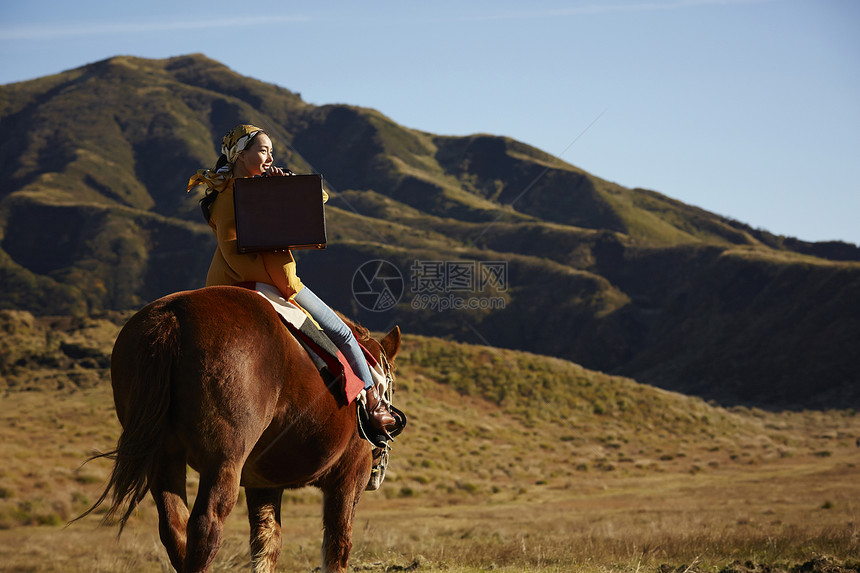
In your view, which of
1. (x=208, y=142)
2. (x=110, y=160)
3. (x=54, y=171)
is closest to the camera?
(x=54, y=171)

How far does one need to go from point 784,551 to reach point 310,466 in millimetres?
6972

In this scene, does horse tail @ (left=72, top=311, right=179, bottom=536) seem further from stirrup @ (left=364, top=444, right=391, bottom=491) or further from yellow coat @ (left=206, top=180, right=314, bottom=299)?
stirrup @ (left=364, top=444, right=391, bottom=491)

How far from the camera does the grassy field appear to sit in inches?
379

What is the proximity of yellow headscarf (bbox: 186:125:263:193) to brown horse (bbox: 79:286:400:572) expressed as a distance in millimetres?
918

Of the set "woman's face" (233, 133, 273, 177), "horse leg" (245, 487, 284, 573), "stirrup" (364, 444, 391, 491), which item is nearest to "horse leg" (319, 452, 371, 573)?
"horse leg" (245, 487, 284, 573)

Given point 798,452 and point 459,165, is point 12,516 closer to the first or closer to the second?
point 798,452

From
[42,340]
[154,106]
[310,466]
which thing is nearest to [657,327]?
[42,340]

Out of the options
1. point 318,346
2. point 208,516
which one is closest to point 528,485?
point 318,346

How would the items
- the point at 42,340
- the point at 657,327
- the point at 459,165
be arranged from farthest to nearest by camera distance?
the point at 459,165
the point at 657,327
the point at 42,340

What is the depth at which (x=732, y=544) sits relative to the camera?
9992 mm

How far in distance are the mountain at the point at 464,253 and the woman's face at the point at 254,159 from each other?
2910cm

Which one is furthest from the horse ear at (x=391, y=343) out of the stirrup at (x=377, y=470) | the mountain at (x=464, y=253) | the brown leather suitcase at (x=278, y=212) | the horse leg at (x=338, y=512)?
the mountain at (x=464, y=253)

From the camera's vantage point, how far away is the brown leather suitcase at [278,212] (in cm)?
464

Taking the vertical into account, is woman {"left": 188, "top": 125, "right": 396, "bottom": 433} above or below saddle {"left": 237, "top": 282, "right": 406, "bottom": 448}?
above
